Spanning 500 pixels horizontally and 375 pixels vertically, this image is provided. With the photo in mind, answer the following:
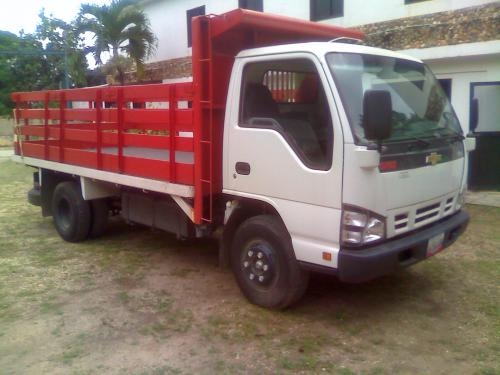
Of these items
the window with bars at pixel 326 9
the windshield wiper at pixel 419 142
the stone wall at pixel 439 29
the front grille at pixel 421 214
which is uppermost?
the window with bars at pixel 326 9

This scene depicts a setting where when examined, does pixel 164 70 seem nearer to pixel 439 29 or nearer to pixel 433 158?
pixel 439 29

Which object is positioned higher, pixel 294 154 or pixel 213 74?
pixel 213 74

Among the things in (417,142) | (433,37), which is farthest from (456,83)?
(417,142)

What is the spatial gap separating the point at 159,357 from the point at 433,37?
28.1 feet

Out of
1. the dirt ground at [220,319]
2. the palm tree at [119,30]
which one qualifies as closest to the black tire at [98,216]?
the dirt ground at [220,319]

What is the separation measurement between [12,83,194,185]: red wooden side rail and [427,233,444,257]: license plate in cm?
217

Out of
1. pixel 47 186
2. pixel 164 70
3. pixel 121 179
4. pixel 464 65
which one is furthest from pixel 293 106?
pixel 164 70

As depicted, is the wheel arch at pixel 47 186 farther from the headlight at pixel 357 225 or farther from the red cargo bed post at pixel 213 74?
the headlight at pixel 357 225

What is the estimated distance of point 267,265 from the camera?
439cm

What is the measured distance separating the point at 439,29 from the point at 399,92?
639 cm

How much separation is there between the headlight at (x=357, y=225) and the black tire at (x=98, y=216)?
4.02 m

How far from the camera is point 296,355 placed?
3789 millimetres

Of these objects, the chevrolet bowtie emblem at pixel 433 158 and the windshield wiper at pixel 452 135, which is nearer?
the chevrolet bowtie emblem at pixel 433 158

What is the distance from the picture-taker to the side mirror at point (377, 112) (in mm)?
3467
